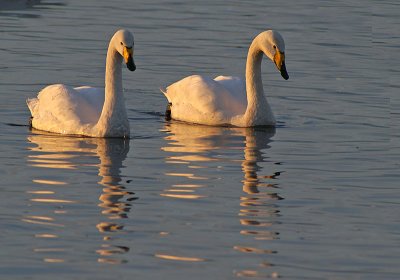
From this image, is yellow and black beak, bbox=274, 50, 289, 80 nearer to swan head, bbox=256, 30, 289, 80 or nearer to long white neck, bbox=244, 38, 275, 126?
swan head, bbox=256, 30, 289, 80

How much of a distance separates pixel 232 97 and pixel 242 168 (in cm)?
416

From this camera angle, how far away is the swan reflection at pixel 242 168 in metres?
12.7

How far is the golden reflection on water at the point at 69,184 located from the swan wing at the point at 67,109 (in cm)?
20

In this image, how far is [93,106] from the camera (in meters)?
18.8

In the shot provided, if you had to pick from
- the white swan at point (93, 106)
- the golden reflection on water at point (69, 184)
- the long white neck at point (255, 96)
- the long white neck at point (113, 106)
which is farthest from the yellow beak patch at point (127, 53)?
the long white neck at point (255, 96)

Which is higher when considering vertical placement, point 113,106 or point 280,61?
point 280,61

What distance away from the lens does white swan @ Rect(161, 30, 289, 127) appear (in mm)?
19516

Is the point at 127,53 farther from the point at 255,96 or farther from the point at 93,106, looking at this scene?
Result: the point at 255,96

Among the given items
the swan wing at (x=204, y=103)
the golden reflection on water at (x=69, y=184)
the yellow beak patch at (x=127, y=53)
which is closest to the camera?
the golden reflection on water at (x=69, y=184)

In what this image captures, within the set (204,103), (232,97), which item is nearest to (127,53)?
(204,103)

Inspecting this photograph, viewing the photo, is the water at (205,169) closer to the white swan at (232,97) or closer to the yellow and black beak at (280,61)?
the white swan at (232,97)

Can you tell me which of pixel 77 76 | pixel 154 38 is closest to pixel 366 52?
pixel 154 38

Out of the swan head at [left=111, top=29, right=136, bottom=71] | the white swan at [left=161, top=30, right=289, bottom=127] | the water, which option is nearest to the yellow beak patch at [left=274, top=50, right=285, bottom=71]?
the white swan at [left=161, top=30, right=289, bottom=127]

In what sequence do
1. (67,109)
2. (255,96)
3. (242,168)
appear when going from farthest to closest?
1. (255,96)
2. (67,109)
3. (242,168)
